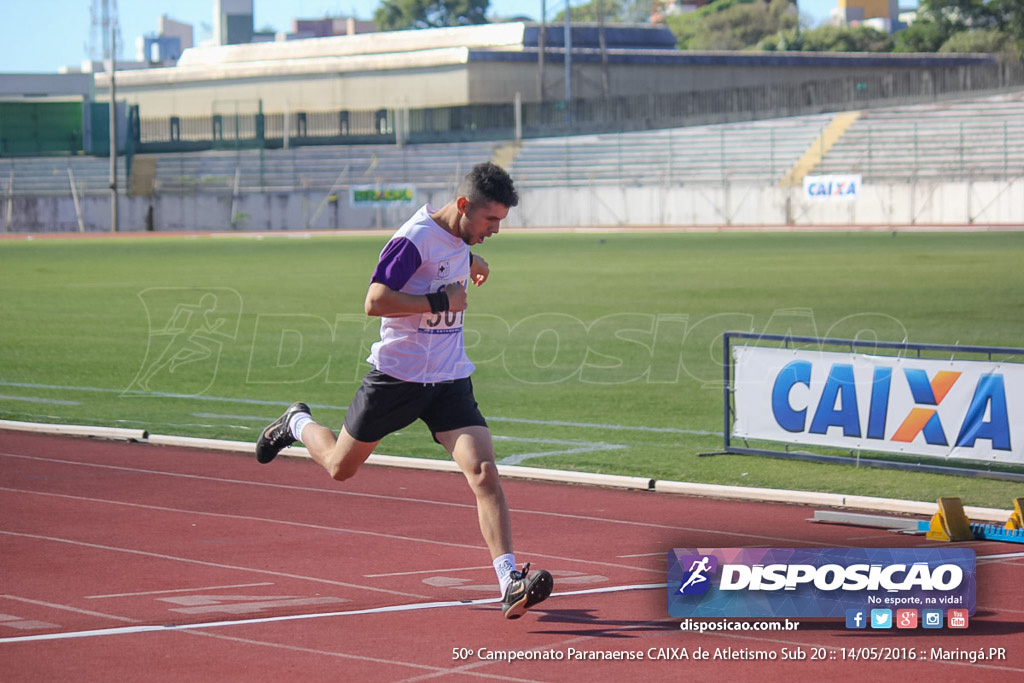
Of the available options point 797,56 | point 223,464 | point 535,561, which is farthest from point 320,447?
point 797,56

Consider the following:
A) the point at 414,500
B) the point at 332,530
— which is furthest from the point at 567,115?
the point at 332,530

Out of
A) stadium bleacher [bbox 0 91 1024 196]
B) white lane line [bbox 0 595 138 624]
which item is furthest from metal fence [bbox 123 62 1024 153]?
white lane line [bbox 0 595 138 624]

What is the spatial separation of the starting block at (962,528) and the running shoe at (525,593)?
112 inches

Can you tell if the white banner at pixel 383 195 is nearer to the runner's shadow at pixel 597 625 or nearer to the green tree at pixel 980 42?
the green tree at pixel 980 42

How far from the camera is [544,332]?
2206cm

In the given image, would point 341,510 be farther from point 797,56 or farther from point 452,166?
point 797,56

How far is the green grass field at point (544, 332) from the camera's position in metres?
13.0

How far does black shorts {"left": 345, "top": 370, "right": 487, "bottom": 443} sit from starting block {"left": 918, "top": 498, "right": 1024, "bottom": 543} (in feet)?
9.60

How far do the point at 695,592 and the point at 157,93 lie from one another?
94689 millimetres

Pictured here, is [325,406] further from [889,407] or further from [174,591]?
[174,591]

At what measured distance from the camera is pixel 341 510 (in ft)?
31.1

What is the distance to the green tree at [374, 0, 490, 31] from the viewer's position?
135 metres

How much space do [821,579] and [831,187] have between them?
5245cm

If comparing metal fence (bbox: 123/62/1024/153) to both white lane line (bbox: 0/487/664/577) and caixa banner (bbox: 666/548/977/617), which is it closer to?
white lane line (bbox: 0/487/664/577)
